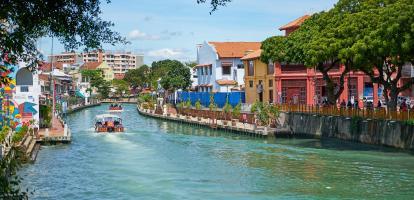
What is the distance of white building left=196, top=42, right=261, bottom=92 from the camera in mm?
87125

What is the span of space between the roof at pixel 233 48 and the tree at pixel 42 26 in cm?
7262

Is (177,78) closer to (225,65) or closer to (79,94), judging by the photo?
(225,65)

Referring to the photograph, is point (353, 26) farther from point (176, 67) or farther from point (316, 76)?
point (176, 67)

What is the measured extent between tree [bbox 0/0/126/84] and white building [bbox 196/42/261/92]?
70.9m

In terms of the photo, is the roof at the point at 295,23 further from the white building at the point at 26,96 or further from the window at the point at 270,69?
the white building at the point at 26,96

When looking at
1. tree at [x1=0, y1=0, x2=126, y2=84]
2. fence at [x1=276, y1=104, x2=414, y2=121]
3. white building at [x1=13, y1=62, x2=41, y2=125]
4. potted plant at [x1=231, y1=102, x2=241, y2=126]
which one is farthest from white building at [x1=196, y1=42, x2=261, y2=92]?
tree at [x1=0, y1=0, x2=126, y2=84]

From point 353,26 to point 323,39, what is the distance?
115 inches

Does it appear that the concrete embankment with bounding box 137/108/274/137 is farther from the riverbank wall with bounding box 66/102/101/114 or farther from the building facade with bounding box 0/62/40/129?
the riverbank wall with bounding box 66/102/101/114

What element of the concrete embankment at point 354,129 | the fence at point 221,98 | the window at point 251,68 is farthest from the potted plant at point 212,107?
the concrete embankment at point 354,129

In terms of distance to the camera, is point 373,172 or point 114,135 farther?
point 114,135

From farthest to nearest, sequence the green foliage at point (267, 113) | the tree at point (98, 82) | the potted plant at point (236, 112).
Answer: the tree at point (98, 82) < the potted plant at point (236, 112) < the green foliage at point (267, 113)

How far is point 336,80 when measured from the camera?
6222 cm

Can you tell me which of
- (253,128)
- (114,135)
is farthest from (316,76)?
(114,135)

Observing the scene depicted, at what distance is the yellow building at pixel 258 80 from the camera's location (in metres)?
68.8
